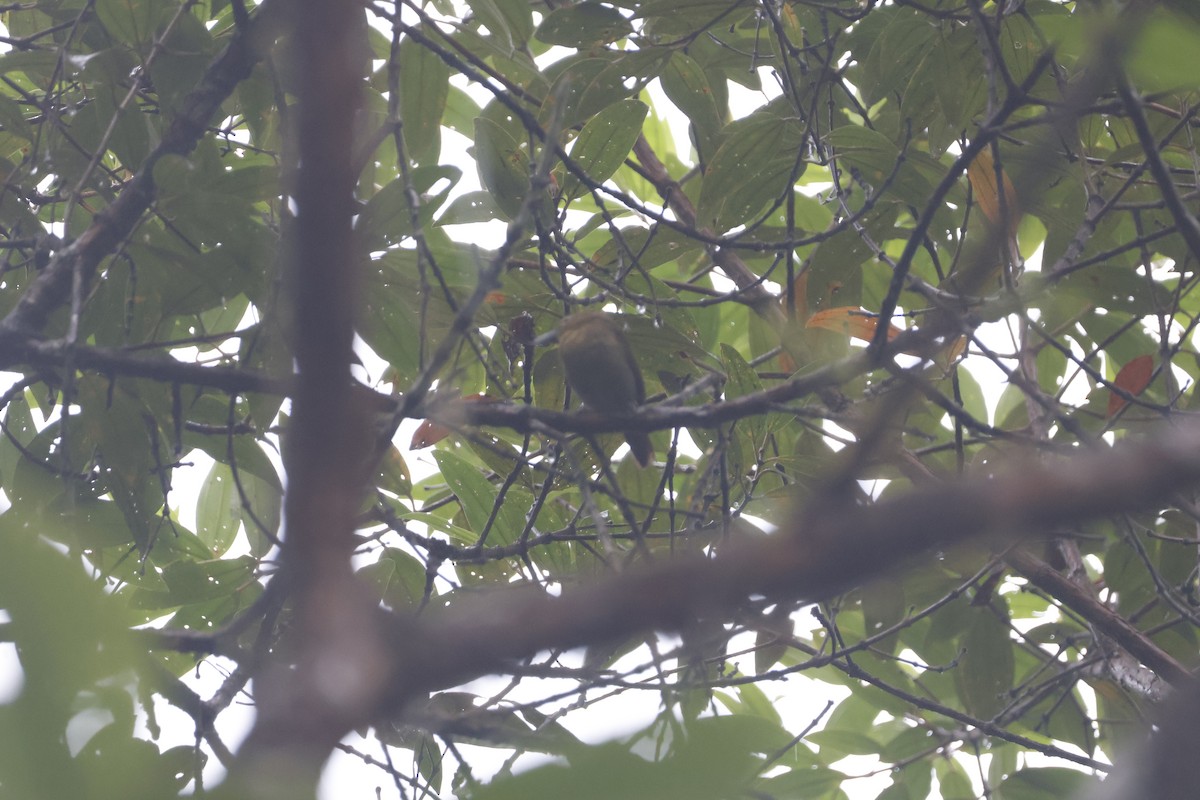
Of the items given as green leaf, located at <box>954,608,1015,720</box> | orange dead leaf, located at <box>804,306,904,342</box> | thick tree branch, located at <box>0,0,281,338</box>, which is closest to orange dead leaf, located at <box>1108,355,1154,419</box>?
orange dead leaf, located at <box>804,306,904,342</box>

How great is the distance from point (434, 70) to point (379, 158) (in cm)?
61

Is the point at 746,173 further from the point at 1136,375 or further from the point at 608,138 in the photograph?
the point at 1136,375

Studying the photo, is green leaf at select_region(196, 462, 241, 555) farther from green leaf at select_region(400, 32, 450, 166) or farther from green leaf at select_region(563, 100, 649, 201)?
green leaf at select_region(563, 100, 649, 201)

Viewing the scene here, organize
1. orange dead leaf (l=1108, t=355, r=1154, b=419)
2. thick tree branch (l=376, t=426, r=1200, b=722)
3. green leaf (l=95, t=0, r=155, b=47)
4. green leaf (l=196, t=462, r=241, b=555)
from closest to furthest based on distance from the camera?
thick tree branch (l=376, t=426, r=1200, b=722) → green leaf (l=95, t=0, r=155, b=47) → orange dead leaf (l=1108, t=355, r=1154, b=419) → green leaf (l=196, t=462, r=241, b=555)

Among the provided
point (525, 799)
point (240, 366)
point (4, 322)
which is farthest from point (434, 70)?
point (525, 799)

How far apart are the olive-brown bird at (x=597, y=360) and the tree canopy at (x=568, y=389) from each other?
0.31 feet

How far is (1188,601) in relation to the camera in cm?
313

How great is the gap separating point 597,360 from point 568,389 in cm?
24

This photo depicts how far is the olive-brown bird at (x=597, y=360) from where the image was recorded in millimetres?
2840

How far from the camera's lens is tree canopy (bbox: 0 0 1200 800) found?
24.0 inches

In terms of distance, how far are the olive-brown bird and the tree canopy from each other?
0.10m

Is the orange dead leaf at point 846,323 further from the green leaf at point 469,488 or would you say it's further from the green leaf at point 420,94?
the green leaf at point 420,94

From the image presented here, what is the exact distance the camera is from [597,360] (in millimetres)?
2977

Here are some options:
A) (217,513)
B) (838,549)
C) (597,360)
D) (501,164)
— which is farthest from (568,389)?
(838,549)
